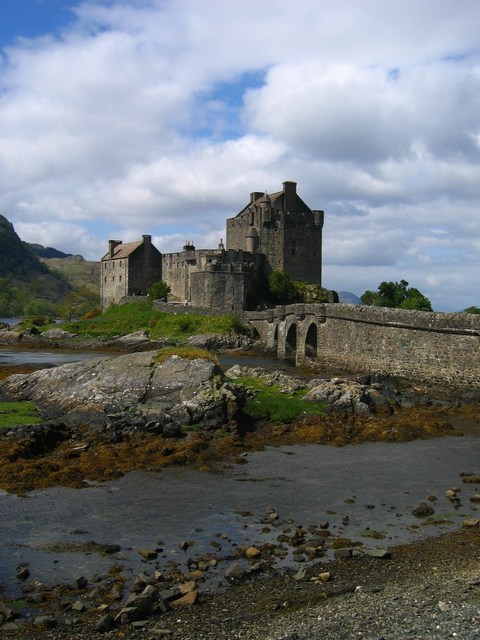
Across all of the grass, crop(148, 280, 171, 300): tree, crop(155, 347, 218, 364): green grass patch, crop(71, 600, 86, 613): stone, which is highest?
crop(148, 280, 171, 300): tree

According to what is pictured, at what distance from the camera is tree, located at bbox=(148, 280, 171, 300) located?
71.6 meters

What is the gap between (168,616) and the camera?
9.06 metres

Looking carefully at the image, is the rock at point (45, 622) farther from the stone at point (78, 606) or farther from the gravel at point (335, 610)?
the stone at point (78, 606)

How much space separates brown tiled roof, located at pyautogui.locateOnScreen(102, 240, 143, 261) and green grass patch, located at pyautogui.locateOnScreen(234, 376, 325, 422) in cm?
5336

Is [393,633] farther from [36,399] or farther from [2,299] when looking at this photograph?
[2,299]

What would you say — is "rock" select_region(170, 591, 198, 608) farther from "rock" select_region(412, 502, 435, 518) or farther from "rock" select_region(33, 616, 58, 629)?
"rock" select_region(412, 502, 435, 518)

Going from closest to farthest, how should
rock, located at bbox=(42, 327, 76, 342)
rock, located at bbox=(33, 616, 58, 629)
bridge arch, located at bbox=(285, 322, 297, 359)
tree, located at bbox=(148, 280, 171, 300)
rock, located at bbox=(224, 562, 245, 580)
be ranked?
rock, located at bbox=(33, 616, 58, 629), rock, located at bbox=(224, 562, 245, 580), bridge arch, located at bbox=(285, 322, 297, 359), rock, located at bbox=(42, 327, 76, 342), tree, located at bbox=(148, 280, 171, 300)

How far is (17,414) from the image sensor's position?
2202 cm

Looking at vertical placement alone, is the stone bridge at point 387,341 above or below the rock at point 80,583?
above

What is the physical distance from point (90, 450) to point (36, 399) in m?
6.97

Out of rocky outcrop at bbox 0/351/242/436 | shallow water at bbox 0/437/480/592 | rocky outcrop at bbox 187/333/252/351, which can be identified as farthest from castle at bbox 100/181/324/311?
shallow water at bbox 0/437/480/592

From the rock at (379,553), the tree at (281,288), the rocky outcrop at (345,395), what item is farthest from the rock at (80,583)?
the tree at (281,288)

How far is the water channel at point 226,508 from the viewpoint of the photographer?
1140 cm

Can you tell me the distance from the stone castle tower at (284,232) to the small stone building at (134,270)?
40.8 ft
